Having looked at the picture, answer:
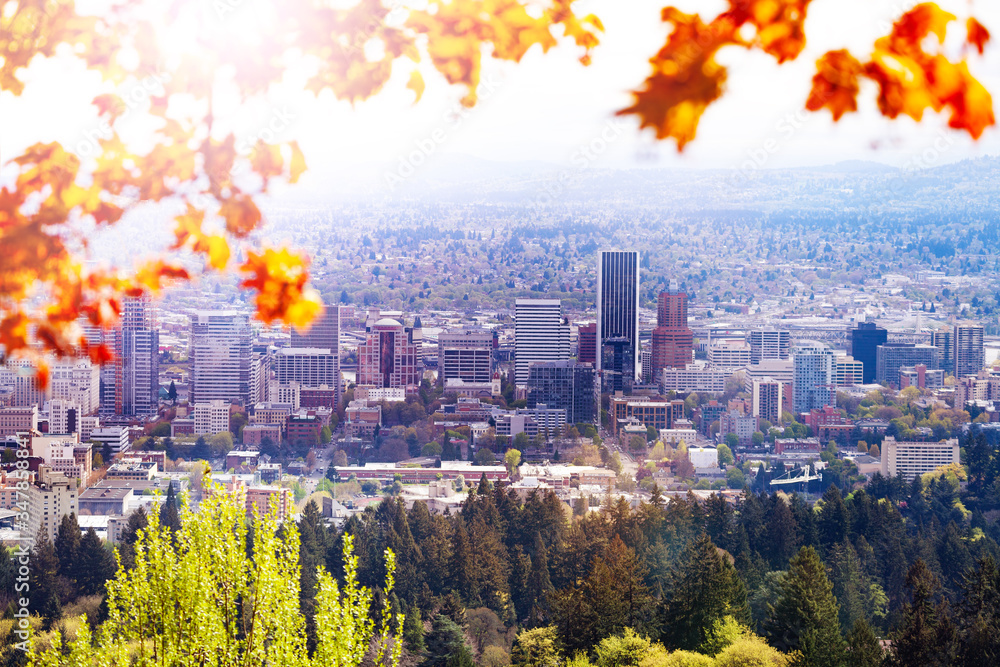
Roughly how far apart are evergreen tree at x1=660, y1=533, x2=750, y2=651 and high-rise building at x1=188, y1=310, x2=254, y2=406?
14.5m

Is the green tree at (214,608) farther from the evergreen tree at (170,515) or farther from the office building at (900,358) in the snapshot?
the office building at (900,358)

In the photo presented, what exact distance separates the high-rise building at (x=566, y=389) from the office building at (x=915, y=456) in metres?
6.00

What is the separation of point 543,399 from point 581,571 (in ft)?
Answer: 41.0

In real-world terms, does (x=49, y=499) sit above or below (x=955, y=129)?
below

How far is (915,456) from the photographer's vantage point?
18.8 m

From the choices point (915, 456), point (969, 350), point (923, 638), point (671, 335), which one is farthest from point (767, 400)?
point (923, 638)

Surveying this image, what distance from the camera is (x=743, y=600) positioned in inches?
313

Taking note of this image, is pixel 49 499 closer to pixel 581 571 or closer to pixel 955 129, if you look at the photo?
pixel 581 571

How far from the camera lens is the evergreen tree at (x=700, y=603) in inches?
297

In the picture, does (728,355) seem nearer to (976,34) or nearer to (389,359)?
(389,359)

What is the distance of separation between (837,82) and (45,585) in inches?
404

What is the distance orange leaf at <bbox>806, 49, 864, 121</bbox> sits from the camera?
38.6 inches

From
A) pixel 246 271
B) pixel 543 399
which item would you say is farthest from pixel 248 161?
pixel 543 399

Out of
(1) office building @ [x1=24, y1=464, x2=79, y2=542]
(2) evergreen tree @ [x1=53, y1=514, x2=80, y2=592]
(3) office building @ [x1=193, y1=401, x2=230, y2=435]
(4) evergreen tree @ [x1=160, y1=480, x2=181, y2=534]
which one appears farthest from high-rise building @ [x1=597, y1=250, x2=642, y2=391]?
(2) evergreen tree @ [x1=53, y1=514, x2=80, y2=592]
